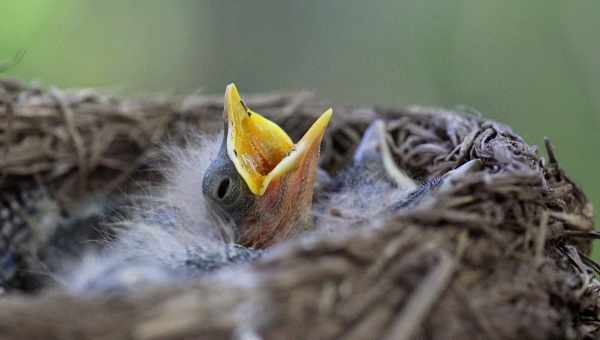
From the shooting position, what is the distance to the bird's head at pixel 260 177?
52.6 inches

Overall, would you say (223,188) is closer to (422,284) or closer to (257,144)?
(257,144)

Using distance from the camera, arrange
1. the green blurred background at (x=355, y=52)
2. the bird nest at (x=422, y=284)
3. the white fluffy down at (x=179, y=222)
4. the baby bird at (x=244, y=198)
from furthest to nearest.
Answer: the green blurred background at (x=355, y=52) < the baby bird at (x=244, y=198) < the white fluffy down at (x=179, y=222) < the bird nest at (x=422, y=284)

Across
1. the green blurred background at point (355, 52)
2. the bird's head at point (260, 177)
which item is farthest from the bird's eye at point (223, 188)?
the green blurred background at point (355, 52)

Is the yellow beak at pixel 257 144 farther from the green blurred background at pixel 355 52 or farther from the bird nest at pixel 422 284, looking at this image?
the green blurred background at pixel 355 52

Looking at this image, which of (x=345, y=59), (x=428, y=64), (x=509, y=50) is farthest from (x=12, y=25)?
(x=509, y=50)

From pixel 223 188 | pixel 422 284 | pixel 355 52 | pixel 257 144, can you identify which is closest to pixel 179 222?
pixel 223 188

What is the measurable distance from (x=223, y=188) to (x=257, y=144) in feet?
0.37

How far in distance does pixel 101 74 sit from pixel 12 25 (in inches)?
18.7

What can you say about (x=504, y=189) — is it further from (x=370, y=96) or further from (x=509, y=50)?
(x=370, y=96)

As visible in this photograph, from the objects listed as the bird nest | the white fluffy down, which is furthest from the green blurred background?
the bird nest

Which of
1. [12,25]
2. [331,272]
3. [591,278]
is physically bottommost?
[591,278]

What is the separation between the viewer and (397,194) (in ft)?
4.88

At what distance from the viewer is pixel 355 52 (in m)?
3.16

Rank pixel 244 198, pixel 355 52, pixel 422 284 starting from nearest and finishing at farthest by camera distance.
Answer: pixel 422 284, pixel 244 198, pixel 355 52
